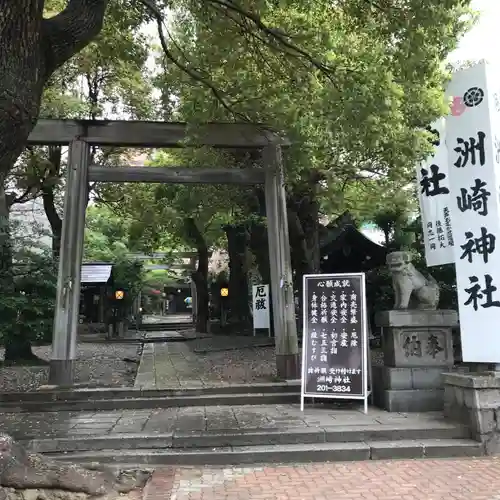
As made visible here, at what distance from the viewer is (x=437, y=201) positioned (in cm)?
791

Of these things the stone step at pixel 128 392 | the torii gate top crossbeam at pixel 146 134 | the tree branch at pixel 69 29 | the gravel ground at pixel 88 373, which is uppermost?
the torii gate top crossbeam at pixel 146 134

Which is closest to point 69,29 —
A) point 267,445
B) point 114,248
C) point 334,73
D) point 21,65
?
point 21,65

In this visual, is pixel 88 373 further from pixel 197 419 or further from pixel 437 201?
pixel 437 201

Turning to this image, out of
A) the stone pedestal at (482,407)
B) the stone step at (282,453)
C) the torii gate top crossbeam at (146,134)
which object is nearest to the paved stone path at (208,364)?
the stone step at (282,453)

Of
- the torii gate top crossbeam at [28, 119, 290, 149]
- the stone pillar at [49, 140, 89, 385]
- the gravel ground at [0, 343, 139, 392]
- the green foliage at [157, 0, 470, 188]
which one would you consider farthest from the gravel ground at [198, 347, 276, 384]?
the torii gate top crossbeam at [28, 119, 290, 149]

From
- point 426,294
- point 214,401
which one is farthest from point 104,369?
point 426,294

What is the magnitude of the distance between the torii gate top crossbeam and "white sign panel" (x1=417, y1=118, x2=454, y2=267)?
9.62ft

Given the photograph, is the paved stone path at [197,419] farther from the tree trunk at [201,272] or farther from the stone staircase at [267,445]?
the tree trunk at [201,272]

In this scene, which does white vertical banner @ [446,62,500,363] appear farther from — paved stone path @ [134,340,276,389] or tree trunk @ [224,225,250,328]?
tree trunk @ [224,225,250,328]

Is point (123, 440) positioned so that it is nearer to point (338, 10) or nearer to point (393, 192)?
point (338, 10)

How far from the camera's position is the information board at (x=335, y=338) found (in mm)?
7672

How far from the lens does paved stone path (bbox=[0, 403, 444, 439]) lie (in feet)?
22.6

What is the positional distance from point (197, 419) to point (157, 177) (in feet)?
15.2

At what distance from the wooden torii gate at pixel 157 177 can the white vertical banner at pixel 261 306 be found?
22.6ft
